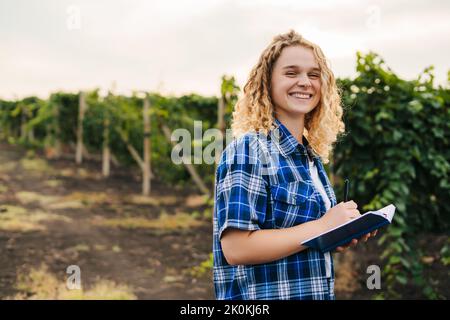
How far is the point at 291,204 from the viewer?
159 cm

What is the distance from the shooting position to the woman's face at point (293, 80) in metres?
1.73

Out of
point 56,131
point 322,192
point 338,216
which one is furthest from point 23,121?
point 338,216

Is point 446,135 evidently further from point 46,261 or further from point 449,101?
point 46,261

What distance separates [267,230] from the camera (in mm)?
1529

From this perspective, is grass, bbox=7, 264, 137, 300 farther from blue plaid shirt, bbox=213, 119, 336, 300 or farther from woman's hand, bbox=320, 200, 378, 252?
woman's hand, bbox=320, 200, 378, 252

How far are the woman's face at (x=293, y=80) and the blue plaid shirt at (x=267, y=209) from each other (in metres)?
0.12

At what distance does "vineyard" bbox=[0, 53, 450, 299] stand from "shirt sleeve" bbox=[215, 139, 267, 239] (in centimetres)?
344

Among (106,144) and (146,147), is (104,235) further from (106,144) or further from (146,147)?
(106,144)

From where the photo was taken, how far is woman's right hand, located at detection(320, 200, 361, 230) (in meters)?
1.55

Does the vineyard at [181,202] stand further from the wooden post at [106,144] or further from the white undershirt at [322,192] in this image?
the white undershirt at [322,192]

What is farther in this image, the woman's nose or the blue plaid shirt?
the woman's nose

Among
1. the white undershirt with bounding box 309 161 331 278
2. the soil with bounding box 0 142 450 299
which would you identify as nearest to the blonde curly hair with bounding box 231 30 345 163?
the white undershirt with bounding box 309 161 331 278
